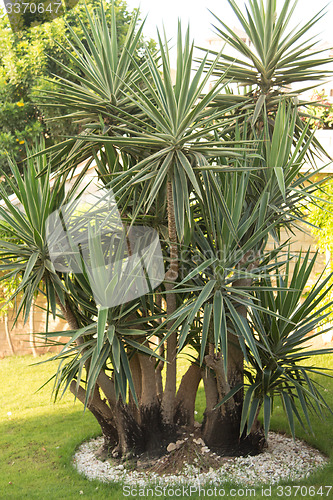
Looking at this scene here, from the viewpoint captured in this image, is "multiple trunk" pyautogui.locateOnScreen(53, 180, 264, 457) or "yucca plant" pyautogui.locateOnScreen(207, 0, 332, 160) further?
"multiple trunk" pyautogui.locateOnScreen(53, 180, 264, 457)

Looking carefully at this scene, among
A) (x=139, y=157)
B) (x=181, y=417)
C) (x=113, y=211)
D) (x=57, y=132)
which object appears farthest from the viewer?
(x=57, y=132)

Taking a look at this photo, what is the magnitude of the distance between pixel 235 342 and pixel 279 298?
1.52 ft

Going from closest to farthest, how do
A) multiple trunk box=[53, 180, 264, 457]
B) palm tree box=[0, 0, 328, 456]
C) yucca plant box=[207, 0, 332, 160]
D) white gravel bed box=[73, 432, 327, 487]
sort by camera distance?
palm tree box=[0, 0, 328, 456] < yucca plant box=[207, 0, 332, 160] < white gravel bed box=[73, 432, 327, 487] < multiple trunk box=[53, 180, 264, 457]

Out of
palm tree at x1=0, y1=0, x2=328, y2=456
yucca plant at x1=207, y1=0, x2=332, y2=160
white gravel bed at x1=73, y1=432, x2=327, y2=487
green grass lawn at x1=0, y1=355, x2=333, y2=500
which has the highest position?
yucca plant at x1=207, y1=0, x2=332, y2=160

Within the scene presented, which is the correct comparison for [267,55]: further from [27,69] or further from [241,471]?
[27,69]

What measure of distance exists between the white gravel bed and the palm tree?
0.16m

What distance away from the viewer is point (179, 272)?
373 cm

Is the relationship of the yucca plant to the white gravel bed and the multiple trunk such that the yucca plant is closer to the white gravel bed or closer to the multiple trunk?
the multiple trunk

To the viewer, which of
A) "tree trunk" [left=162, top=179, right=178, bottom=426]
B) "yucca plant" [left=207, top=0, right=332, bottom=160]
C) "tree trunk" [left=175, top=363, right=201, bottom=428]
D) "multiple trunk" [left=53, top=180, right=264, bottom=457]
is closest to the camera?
"tree trunk" [left=162, top=179, right=178, bottom=426]

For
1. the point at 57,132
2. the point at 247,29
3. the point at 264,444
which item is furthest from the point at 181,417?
the point at 57,132

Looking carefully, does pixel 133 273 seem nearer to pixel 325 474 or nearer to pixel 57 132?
pixel 325 474

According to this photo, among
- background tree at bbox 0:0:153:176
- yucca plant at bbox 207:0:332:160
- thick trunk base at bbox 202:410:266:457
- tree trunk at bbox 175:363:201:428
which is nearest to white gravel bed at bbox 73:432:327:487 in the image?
thick trunk base at bbox 202:410:266:457

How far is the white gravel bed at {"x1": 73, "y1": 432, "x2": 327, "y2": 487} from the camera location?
3670 millimetres

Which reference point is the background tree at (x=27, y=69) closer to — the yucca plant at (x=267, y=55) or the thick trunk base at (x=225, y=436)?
the yucca plant at (x=267, y=55)
